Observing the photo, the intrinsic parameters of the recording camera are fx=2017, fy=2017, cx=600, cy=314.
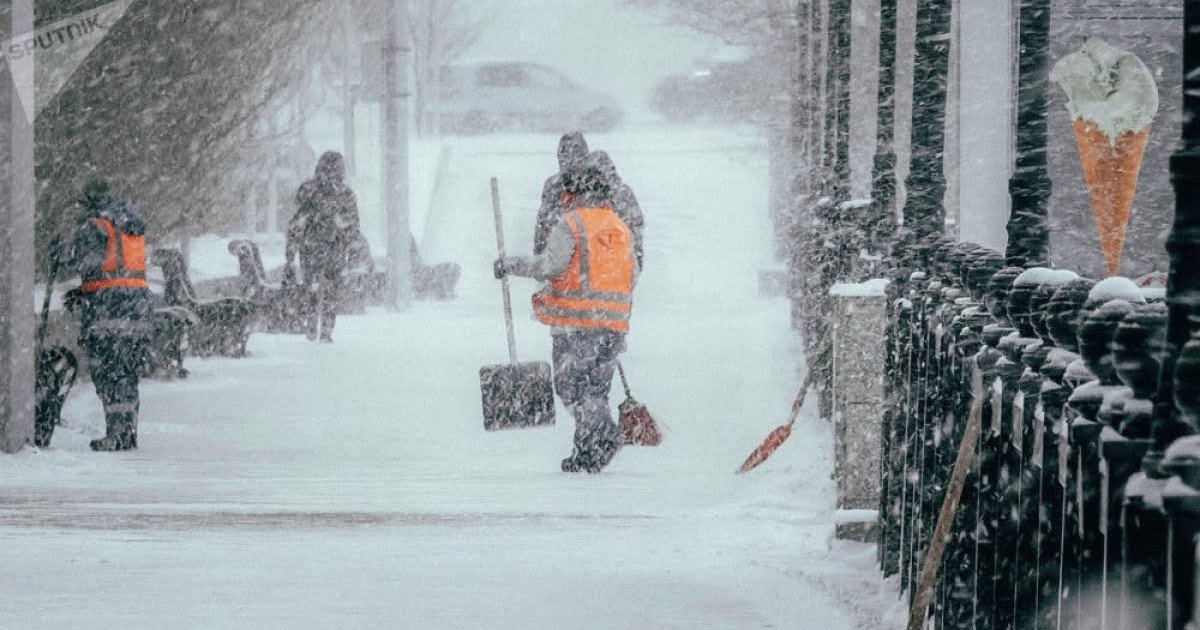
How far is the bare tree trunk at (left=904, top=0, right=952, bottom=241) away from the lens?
6406mm

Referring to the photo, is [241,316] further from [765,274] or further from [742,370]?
[765,274]

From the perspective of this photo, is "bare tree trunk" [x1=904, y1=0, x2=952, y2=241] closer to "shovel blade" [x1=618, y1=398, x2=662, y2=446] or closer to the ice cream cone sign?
"shovel blade" [x1=618, y1=398, x2=662, y2=446]

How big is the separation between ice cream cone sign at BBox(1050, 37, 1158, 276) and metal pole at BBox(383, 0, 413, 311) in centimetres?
1551

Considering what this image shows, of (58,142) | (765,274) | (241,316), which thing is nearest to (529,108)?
(765,274)

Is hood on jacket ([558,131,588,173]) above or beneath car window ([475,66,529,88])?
beneath

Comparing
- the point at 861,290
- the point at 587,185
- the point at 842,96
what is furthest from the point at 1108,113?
the point at 861,290

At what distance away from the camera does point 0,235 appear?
460 inches

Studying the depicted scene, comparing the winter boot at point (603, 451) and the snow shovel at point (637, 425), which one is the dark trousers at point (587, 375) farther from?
the snow shovel at point (637, 425)

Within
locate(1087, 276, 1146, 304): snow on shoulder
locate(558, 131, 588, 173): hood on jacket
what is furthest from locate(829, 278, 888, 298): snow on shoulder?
locate(1087, 276, 1146, 304): snow on shoulder

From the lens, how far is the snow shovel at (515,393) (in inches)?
472

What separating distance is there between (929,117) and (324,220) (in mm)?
14167

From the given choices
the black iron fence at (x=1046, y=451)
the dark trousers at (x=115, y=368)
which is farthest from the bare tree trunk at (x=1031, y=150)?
the dark trousers at (x=115, y=368)

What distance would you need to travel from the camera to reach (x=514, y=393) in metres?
12.0

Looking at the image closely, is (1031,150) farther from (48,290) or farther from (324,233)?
(324,233)
